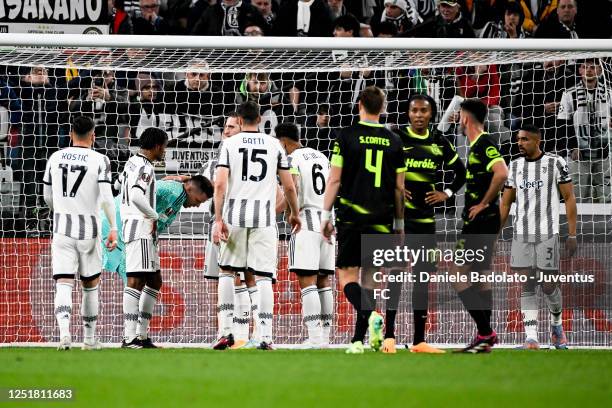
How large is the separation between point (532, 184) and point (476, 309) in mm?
2063

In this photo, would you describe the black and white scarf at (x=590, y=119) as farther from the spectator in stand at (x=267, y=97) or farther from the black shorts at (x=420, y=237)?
the black shorts at (x=420, y=237)

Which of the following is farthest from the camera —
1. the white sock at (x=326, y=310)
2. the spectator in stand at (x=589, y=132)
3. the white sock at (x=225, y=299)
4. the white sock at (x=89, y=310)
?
the spectator in stand at (x=589, y=132)

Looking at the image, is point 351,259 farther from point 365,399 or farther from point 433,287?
point 365,399

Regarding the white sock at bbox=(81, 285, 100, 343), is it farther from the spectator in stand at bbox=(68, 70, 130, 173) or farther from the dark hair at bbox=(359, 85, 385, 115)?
the dark hair at bbox=(359, 85, 385, 115)

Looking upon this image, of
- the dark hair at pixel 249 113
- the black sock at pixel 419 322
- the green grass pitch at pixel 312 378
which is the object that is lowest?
the green grass pitch at pixel 312 378

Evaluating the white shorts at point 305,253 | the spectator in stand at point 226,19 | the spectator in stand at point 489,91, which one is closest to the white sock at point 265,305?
the white shorts at point 305,253

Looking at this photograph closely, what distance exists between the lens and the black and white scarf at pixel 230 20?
1639 cm

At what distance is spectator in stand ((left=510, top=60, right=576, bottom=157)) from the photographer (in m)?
13.5

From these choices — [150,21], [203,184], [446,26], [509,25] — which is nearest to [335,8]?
[446,26]

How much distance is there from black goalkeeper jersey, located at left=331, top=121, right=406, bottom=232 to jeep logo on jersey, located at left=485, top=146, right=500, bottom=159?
0.99m

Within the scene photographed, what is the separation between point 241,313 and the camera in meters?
11.5

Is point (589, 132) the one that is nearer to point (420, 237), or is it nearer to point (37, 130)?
point (420, 237)

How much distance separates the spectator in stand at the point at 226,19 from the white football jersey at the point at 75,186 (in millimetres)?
5622

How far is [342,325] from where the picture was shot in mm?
13312
